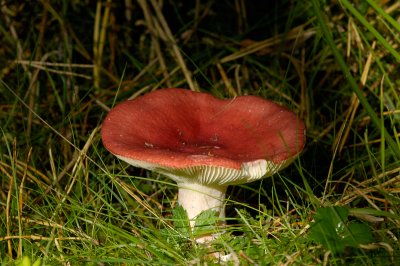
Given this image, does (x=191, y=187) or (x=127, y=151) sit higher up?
(x=127, y=151)

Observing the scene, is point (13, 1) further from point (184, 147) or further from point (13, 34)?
point (184, 147)

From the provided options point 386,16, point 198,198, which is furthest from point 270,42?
point 198,198

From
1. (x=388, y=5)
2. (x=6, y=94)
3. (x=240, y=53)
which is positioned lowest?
(x=6, y=94)

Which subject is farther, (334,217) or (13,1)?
(13,1)

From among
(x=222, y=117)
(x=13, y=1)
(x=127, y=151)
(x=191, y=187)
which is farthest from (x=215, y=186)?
(x=13, y=1)

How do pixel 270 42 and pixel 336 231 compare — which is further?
pixel 270 42

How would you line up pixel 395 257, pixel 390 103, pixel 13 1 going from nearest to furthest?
pixel 395 257 < pixel 390 103 < pixel 13 1

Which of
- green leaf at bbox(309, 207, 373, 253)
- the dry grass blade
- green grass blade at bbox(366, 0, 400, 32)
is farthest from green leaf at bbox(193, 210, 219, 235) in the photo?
the dry grass blade

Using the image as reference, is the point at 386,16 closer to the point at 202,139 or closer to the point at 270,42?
the point at 202,139
